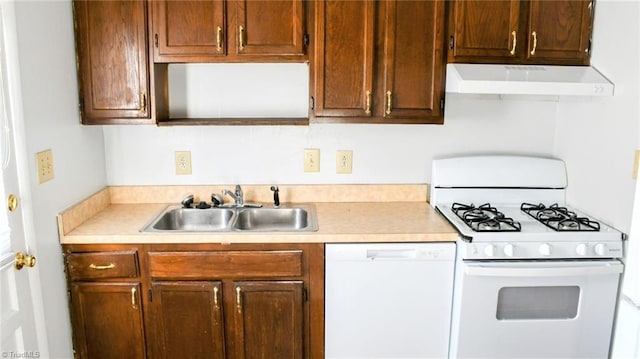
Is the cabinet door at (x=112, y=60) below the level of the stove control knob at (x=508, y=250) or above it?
above

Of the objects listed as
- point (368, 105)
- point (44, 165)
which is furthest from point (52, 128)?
point (368, 105)

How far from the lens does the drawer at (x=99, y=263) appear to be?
2.07 m

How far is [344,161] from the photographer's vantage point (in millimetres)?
2613

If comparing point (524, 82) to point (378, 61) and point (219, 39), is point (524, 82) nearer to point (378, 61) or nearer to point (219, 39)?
point (378, 61)

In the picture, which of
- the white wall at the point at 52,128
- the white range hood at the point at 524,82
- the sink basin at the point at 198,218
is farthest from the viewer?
the sink basin at the point at 198,218

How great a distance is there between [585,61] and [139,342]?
241cm

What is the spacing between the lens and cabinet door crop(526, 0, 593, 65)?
222 centimetres

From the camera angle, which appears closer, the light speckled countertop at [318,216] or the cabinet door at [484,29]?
the light speckled countertop at [318,216]

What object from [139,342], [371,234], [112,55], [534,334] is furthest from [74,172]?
[534,334]

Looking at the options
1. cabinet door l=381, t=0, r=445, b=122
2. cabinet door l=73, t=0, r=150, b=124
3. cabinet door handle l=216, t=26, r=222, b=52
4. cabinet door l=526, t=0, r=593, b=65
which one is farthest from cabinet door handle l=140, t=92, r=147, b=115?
cabinet door l=526, t=0, r=593, b=65

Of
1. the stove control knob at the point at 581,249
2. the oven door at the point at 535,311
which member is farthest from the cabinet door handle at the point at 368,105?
the stove control knob at the point at 581,249

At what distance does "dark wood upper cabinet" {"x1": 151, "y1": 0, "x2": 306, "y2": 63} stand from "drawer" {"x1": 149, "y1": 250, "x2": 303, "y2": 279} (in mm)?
881

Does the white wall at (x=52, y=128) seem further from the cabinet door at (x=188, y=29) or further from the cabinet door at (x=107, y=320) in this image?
the cabinet door at (x=188, y=29)

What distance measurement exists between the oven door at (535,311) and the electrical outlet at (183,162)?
1.46 m
